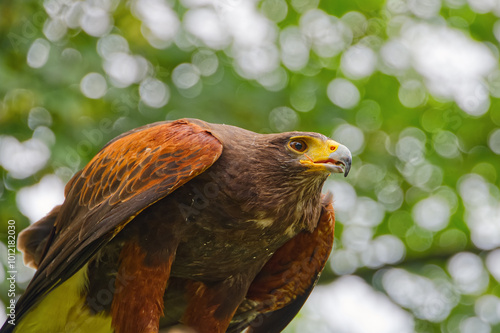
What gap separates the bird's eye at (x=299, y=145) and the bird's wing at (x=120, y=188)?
0.50 metres

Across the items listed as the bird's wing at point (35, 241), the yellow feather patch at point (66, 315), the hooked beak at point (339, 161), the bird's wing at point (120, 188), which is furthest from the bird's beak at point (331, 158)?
the bird's wing at point (35, 241)

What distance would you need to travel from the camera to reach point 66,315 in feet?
13.9

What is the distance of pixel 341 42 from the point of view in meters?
6.82

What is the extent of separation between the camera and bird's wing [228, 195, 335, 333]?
4.54m

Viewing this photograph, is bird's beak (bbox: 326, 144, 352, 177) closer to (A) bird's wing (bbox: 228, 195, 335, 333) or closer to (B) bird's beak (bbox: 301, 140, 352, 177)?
(B) bird's beak (bbox: 301, 140, 352, 177)

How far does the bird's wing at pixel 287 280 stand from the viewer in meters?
4.54

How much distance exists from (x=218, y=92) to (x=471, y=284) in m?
3.38

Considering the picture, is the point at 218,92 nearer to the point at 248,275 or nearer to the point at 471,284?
the point at 248,275

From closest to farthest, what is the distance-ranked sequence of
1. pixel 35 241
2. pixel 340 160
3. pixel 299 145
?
1. pixel 340 160
2. pixel 299 145
3. pixel 35 241

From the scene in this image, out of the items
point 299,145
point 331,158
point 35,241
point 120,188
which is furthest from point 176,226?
point 35,241

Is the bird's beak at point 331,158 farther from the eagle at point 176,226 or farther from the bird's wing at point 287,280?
the bird's wing at point 287,280

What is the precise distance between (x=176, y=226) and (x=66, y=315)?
1022 mm

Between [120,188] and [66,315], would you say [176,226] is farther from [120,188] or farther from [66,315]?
[66,315]

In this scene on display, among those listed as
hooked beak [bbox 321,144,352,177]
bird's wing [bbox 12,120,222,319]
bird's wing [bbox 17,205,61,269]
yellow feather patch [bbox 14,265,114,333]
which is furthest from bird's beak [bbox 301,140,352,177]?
bird's wing [bbox 17,205,61,269]
